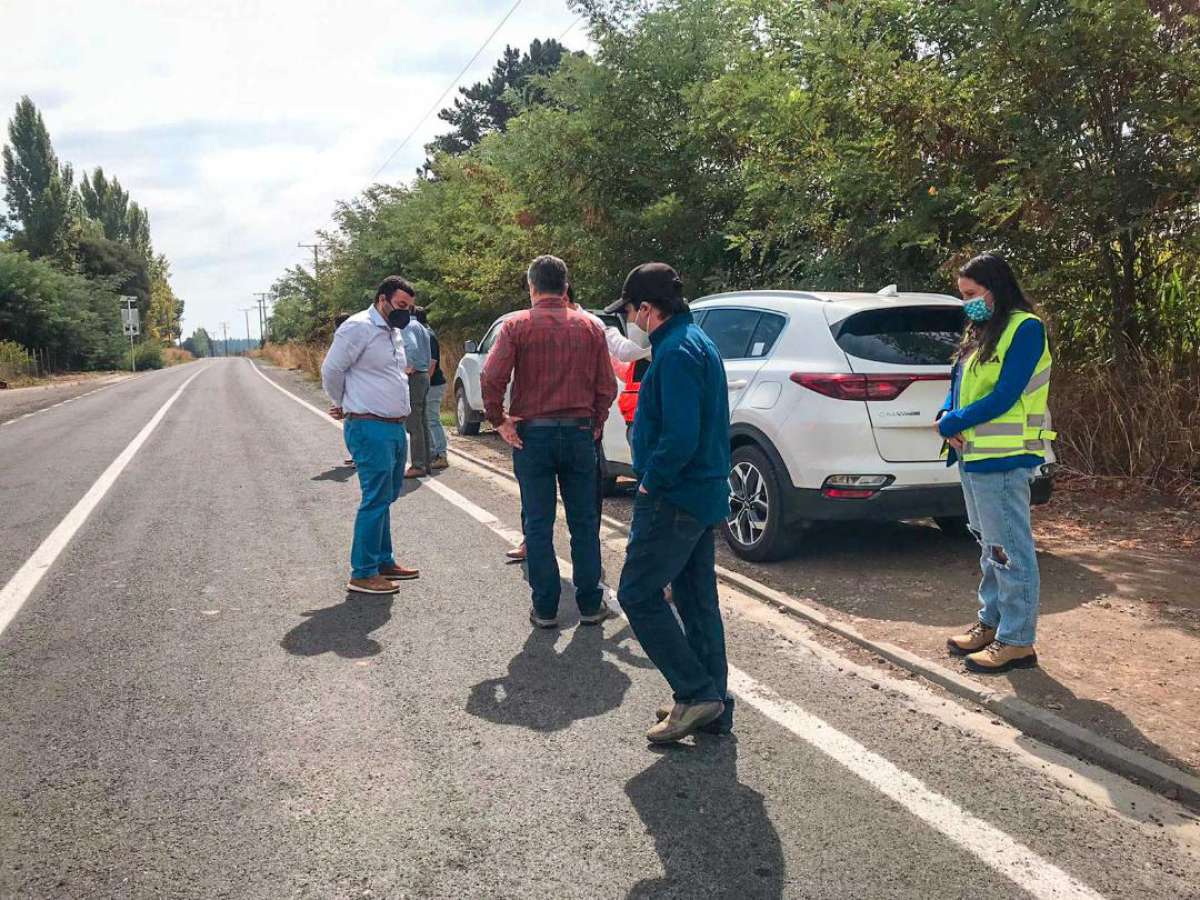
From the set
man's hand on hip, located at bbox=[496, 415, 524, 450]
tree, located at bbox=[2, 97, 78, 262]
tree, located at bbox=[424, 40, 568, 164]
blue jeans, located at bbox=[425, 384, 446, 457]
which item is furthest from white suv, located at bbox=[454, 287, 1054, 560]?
tree, located at bbox=[2, 97, 78, 262]

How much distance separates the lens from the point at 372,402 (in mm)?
5992

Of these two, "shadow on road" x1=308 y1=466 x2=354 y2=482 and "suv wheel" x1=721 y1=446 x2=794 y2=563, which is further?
"shadow on road" x1=308 y1=466 x2=354 y2=482

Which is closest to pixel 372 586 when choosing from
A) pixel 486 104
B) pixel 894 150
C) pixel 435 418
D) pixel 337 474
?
pixel 337 474

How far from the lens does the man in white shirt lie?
5.96 meters

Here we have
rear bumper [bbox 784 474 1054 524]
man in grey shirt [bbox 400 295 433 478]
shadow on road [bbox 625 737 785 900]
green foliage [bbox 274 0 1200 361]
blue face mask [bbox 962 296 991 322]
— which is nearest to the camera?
shadow on road [bbox 625 737 785 900]

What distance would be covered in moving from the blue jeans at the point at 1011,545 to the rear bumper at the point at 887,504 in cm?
142

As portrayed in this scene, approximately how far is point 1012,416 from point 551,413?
2.26 m

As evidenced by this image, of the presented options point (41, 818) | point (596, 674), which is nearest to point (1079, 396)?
point (596, 674)

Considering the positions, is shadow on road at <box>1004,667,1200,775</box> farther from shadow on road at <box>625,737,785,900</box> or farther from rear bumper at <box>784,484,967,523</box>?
rear bumper at <box>784,484,967,523</box>

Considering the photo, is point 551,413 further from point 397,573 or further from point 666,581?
point 397,573

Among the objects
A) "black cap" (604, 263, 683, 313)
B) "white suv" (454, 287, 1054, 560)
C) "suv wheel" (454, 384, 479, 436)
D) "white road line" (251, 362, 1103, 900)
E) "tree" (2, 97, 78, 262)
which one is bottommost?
"white road line" (251, 362, 1103, 900)

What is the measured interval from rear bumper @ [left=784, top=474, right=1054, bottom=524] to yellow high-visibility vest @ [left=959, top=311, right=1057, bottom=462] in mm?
1559

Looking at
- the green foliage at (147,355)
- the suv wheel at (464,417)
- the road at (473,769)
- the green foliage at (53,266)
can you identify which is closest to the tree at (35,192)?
the green foliage at (53,266)

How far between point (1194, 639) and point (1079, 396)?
413cm
